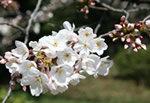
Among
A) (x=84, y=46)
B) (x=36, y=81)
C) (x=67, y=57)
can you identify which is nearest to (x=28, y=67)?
(x=36, y=81)

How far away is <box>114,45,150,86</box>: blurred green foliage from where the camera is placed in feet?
34.3

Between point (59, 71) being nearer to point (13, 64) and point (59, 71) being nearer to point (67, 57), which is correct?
point (67, 57)

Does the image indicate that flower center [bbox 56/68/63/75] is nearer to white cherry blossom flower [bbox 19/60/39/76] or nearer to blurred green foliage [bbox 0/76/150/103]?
white cherry blossom flower [bbox 19/60/39/76]

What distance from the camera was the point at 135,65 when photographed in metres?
11.0

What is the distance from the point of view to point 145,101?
8.71 m

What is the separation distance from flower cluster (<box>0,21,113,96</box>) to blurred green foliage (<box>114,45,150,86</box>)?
9.11 meters

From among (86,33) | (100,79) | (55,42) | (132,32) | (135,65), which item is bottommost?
(55,42)

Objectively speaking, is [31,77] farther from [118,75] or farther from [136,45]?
[118,75]

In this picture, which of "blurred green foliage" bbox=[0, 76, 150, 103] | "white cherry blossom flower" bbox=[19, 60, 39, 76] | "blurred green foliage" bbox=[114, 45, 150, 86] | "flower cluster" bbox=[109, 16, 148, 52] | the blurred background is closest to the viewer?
"white cherry blossom flower" bbox=[19, 60, 39, 76]

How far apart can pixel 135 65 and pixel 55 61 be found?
9.77 m

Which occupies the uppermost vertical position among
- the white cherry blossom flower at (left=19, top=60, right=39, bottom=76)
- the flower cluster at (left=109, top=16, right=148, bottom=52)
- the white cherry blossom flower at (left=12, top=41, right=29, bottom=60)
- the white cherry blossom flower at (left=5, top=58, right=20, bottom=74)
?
the flower cluster at (left=109, top=16, right=148, bottom=52)

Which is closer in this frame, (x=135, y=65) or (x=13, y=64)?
(x=13, y=64)

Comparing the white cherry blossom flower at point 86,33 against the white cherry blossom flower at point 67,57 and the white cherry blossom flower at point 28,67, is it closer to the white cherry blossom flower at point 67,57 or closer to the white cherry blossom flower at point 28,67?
Result: the white cherry blossom flower at point 67,57

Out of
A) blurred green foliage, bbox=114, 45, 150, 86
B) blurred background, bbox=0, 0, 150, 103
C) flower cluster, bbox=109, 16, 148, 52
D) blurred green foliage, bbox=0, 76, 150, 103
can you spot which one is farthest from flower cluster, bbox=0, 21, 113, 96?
blurred green foliage, bbox=114, 45, 150, 86
